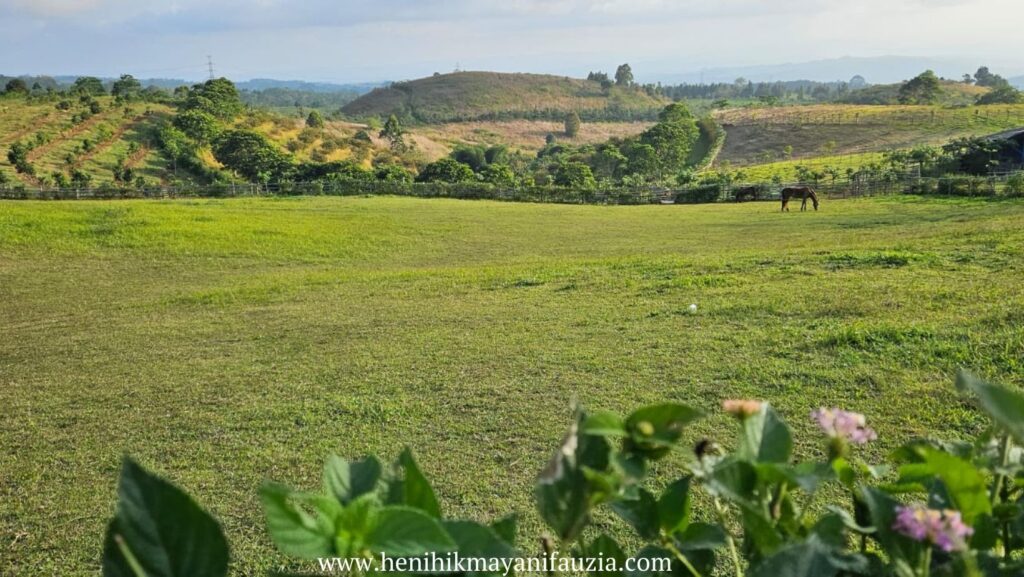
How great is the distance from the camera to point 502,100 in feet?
344

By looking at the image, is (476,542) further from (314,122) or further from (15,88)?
(15,88)

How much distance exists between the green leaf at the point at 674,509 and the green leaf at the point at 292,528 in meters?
0.30

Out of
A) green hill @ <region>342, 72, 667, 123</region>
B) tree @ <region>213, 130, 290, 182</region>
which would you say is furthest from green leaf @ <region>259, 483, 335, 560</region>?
green hill @ <region>342, 72, 667, 123</region>

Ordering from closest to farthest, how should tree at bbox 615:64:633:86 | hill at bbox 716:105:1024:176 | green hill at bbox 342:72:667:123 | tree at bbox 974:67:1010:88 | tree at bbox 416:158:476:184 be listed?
tree at bbox 416:158:476:184 < hill at bbox 716:105:1024:176 < tree at bbox 974:67:1010:88 < green hill at bbox 342:72:667:123 < tree at bbox 615:64:633:86

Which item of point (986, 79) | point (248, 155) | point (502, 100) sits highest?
point (986, 79)

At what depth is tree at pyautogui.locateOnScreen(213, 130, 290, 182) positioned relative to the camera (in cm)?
3947

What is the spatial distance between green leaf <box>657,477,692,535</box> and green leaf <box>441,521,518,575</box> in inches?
6.6

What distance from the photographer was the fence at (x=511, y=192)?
2111cm

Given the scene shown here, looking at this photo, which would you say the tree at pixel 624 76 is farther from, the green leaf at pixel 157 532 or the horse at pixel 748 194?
the green leaf at pixel 157 532

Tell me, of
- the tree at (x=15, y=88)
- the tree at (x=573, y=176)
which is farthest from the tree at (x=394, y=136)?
the tree at (x=15, y=88)

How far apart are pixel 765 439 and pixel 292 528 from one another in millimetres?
368

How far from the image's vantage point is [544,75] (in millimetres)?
121188

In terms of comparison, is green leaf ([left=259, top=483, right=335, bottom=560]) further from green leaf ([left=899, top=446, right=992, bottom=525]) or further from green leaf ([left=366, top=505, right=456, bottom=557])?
green leaf ([left=899, top=446, right=992, bottom=525])

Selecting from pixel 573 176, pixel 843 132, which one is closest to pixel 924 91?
pixel 843 132
